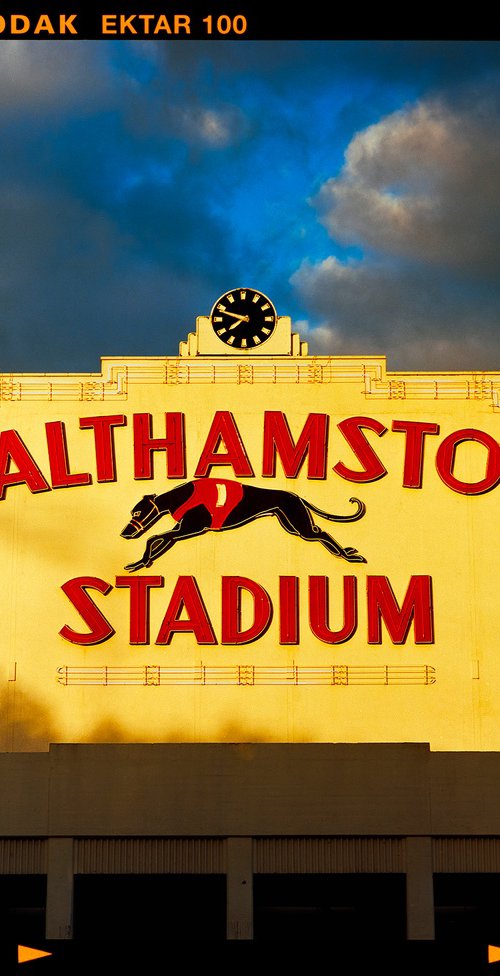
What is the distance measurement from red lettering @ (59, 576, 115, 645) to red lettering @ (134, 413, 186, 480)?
408 cm

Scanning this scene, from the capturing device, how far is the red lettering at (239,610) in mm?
44750

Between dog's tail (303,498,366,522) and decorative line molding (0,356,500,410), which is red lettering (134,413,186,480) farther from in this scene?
dog's tail (303,498,366,522)

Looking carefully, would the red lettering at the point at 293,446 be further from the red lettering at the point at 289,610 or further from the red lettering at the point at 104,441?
the red lettering at the point at 104,441

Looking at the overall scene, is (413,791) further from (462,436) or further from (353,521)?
(462,436)

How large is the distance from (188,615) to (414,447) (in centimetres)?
1006

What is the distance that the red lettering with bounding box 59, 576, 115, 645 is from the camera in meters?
44.7

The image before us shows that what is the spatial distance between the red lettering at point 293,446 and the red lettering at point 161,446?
9.90ft
